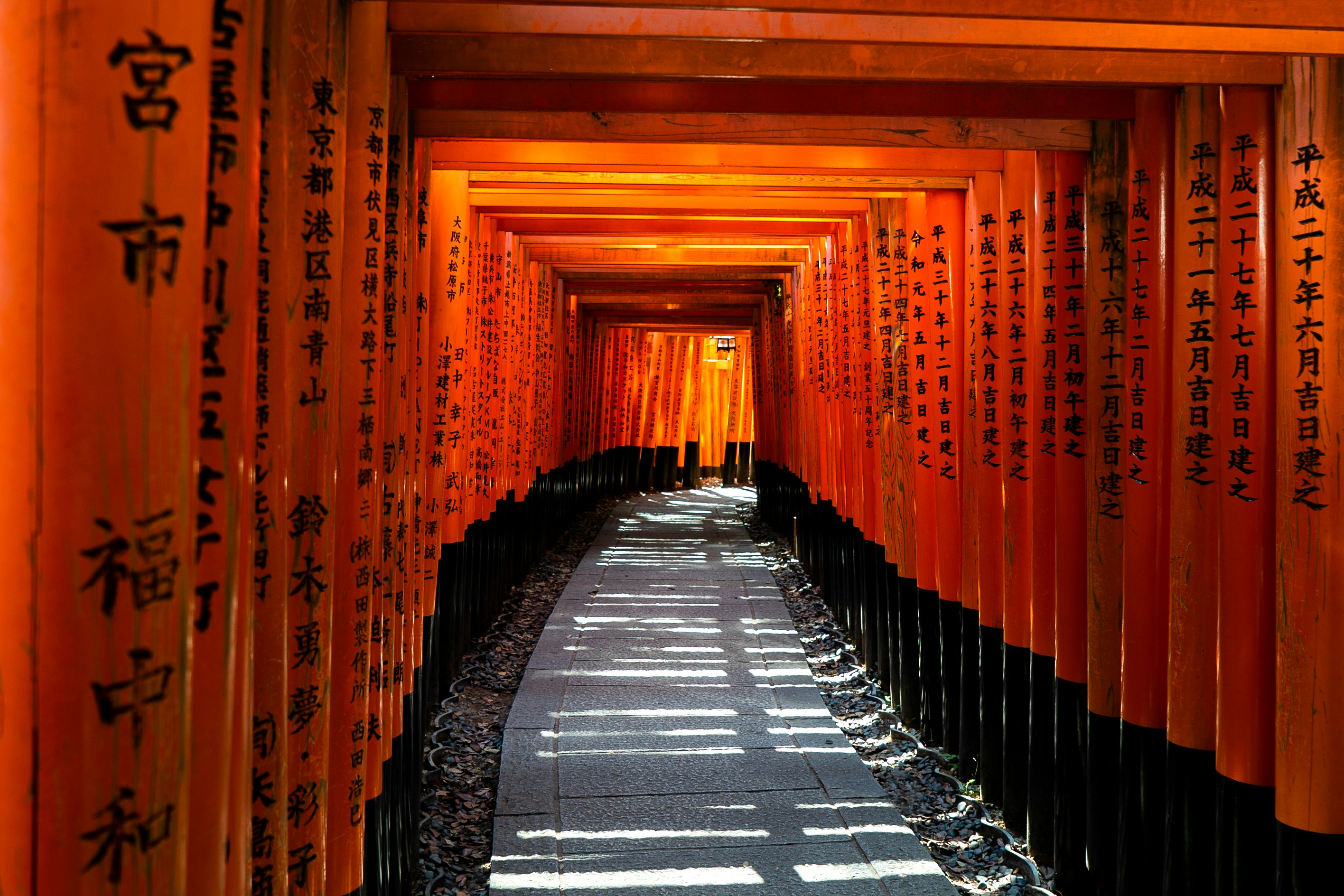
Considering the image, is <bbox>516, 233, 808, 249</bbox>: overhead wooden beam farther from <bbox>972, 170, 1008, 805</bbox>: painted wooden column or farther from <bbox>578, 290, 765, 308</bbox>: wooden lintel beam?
<bbox>578, 290, 765, 308</bbox>: wooden lintel beam

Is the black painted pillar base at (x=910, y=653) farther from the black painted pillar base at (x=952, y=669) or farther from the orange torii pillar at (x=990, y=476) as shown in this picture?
the orange torii pillar at (x=990, y=476)

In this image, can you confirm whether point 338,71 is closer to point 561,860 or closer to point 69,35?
point 69,35

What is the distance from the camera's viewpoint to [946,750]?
527cm

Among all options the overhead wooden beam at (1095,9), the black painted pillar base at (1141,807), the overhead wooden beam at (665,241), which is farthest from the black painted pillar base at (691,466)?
the overhead wooden beam at (1095,9)

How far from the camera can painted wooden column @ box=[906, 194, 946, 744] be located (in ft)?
17.6

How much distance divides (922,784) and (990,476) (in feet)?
5.42

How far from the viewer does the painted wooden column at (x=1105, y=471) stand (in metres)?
3.55

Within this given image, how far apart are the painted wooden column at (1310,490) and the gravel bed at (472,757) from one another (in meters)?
2.79

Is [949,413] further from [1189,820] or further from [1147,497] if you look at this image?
[1189,820]

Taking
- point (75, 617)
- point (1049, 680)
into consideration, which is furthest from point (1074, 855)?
point (75, 617)

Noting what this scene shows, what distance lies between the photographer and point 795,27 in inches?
110

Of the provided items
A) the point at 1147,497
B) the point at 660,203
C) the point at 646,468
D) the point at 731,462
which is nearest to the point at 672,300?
the point at 646,468

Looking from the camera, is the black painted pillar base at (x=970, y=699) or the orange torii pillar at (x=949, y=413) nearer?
the black painted pillar base at (x=970, y=699)

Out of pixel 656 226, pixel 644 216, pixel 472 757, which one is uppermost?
pixel 656 226
